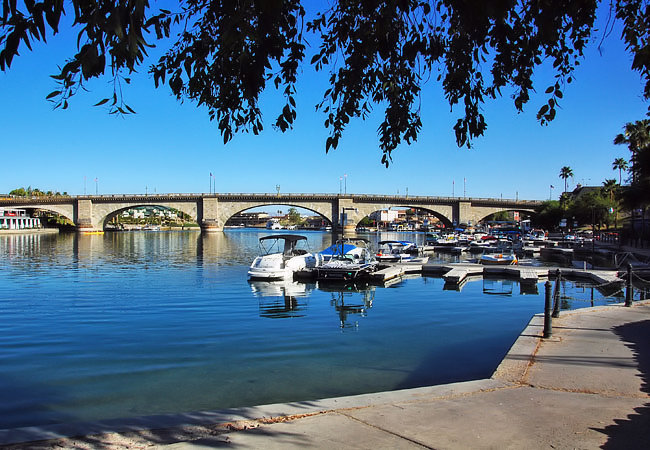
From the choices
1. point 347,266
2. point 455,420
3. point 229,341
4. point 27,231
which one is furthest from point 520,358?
point 27,231

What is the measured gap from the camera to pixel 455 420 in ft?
18.6

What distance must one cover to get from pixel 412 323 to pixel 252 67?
14320 millimetres

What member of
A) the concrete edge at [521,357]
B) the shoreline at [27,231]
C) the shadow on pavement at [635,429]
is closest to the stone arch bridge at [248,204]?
the shoreline at [27,231]

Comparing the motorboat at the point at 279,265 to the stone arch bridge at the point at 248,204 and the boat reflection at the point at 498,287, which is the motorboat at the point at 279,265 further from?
the stone arch bridge at the point at 248,204

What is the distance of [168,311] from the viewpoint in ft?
64.6

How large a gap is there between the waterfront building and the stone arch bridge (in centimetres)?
984

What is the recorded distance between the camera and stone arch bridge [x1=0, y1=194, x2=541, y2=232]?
4363 inches

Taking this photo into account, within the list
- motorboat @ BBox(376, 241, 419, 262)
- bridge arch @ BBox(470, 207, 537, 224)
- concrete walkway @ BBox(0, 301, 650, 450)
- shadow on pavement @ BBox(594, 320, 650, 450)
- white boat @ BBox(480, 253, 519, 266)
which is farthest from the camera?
bridge arch @ BBox(470, 207, 537, 224)

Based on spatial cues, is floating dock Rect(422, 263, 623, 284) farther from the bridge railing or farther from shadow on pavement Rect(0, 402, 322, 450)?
the bridge railing

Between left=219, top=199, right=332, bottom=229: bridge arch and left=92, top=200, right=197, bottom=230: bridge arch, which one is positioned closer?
left=92, top=200, right=197, bottom=230: bridge arch

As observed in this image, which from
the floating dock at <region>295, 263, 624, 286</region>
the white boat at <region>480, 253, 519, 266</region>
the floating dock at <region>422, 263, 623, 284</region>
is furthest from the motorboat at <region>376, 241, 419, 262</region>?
the white boat at <region>480, 253, 519, 266</region>

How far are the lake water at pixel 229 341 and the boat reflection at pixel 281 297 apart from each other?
0.27ft

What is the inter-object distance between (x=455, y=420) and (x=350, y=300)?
1774 centimetres

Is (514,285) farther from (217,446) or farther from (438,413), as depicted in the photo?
(217,446)
